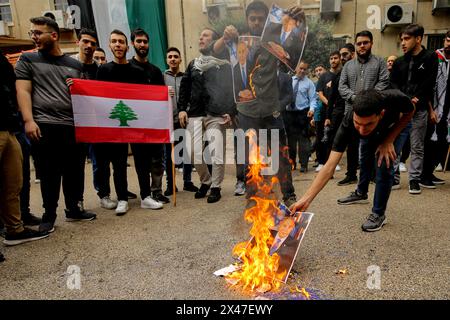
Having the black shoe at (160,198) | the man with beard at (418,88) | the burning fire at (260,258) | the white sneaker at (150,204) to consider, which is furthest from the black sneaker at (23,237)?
the man with beard at (418,88)

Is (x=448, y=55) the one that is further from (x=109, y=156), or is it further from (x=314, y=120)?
(x=109, y=156)

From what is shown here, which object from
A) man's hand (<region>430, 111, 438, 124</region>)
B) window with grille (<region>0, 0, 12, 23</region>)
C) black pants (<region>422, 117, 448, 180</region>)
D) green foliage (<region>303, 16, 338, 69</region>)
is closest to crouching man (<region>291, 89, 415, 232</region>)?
man's hand (<region>430, 111, 438, 124</region>)

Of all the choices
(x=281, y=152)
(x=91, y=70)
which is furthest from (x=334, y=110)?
(x=91, y=70)

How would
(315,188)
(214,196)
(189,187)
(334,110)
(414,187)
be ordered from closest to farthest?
(315,188) → (414,187) → (214,196) → (189,187) → (334,110)

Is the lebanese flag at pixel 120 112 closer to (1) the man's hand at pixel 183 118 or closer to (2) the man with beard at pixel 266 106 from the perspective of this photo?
(1) the man's hand at pixel 183 118

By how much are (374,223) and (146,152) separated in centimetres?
293

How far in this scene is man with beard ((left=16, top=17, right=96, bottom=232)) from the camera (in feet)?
11.8

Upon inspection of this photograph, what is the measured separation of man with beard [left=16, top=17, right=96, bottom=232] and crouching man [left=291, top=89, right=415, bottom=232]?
9.04ft

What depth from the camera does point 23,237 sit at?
345 centimetres

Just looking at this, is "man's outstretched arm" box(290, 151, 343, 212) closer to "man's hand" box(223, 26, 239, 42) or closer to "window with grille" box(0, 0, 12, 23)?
"man's hand" box(223, 26, 239, 42)

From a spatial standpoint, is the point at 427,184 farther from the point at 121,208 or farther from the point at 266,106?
the point at 121,208
